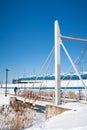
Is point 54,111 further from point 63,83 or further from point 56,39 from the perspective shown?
point 63,83

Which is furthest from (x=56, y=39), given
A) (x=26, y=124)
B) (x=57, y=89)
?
(x=26, y=124)

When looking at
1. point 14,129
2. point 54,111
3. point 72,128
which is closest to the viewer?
point 72,128

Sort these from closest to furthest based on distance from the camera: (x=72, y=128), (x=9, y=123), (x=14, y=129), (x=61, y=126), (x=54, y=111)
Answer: (x=72, y=128) < (x=61, y=126) < (x=14, y=129) < (x=9, y=123) < (x=54, y=111)

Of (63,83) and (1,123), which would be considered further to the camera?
(63,83)

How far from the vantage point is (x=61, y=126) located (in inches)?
309

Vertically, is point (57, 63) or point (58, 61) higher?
point (58, 61)

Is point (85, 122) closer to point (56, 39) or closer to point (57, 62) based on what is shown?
point (57, 62)

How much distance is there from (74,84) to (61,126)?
3038cm

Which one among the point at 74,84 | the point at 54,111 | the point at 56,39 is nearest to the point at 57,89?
the point at 54,111

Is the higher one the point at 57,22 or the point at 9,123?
the point at 57,22

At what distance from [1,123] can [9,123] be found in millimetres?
880

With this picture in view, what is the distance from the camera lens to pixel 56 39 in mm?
13375

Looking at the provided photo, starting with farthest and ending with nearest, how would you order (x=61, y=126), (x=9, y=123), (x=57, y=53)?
(x=57, y=53) → (x=9, y=123) → (x=61, y=126)

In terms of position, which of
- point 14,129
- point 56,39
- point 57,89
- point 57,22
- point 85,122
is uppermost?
point 57,22
